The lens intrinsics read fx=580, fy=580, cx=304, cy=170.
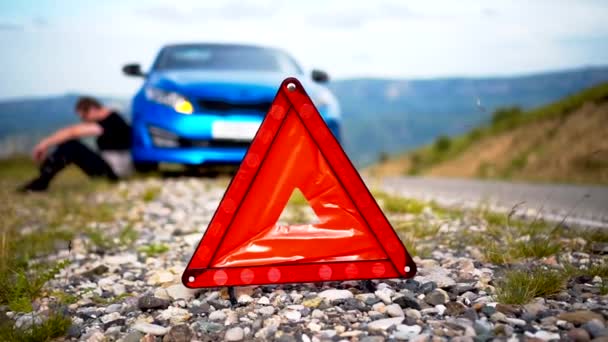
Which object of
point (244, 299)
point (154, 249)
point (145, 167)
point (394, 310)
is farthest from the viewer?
point (145, 167)

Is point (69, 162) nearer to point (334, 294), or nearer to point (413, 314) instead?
point (334, 294)

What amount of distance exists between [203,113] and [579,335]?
20.2ft

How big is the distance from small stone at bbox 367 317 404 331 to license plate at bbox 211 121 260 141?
5469 millimetres

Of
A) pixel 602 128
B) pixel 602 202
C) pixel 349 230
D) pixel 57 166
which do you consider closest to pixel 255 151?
pixel 349 230

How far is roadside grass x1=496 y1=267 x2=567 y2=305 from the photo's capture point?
2539mm

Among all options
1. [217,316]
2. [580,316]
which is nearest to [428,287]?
[580,316]

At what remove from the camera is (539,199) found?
21.1 feet

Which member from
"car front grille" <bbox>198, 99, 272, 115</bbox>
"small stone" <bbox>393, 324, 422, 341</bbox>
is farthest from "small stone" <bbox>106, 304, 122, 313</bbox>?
"car front grille" <bbox>198, 99, 272, 115</bbox>

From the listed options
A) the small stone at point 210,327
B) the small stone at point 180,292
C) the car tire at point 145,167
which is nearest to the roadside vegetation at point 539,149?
the car tire at point 145,167

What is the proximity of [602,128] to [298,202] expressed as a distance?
48.8ft

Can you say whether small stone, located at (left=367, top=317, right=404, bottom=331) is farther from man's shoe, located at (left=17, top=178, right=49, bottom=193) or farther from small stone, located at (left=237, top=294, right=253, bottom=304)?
man's shoe, located at (left=17, top=178, right=49, bottom=193)

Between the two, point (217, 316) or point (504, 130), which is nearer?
point (217, 316)

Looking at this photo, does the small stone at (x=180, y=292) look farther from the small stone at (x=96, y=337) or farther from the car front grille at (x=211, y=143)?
the car front grille at (x=211, y=143)

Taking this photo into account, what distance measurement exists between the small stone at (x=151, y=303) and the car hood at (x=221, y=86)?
16.8ft
